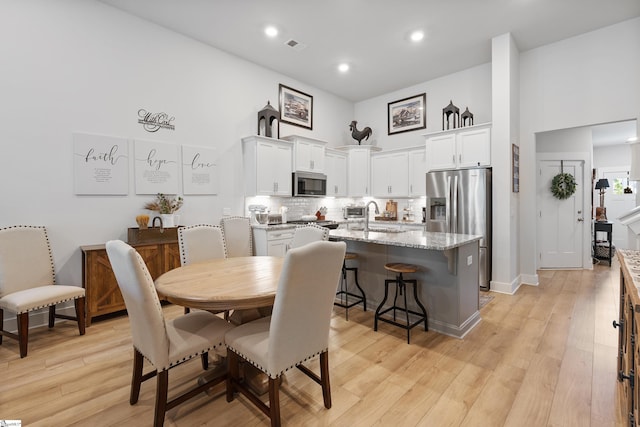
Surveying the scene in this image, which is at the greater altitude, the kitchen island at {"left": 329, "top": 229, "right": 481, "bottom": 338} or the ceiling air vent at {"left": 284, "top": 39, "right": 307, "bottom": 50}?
the ceiling air vent at {"left": 284, "top": 39, "right": 307, "bottom": 50}

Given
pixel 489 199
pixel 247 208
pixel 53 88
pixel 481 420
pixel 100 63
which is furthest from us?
pixel 247 208

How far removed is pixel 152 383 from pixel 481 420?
2161 mm

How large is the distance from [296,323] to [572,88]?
5088mm

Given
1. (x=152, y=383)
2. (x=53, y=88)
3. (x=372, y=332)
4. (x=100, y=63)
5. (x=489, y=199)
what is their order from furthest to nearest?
(x=489, y=199)
(x=100, y=63)
(x=53, y=88)
(x=372, y=332)
(x=152, y=383)

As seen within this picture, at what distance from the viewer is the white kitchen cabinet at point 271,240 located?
441 centimetres

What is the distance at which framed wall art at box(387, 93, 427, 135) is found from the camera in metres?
5.76

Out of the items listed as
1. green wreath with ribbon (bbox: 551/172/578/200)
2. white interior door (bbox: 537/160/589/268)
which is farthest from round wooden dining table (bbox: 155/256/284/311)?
green wreath with ribbon (bbox: 551/172/578/200)

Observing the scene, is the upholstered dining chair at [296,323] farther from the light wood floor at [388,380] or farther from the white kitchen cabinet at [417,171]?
the white kitchen cabinet at [417,171]

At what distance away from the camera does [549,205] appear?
5.69 meters

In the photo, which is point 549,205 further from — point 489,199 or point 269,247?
point 269,247

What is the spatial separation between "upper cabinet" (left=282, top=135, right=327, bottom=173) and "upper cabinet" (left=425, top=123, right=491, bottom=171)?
187 cm

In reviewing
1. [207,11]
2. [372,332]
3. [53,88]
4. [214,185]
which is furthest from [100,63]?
[372,332]

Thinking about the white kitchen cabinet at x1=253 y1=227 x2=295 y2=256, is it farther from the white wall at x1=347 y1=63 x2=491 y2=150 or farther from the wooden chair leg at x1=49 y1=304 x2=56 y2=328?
the white wall at x1=347 y1=63 x2=491 y2=150

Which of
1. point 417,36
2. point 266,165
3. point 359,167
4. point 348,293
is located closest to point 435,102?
point 417,36
